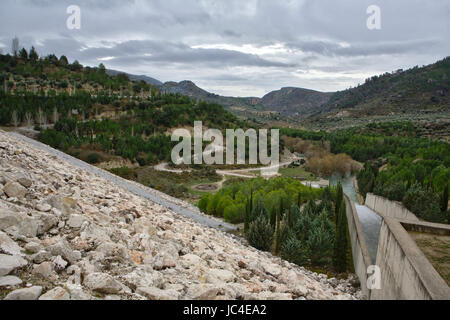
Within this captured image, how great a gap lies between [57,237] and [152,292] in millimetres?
1818

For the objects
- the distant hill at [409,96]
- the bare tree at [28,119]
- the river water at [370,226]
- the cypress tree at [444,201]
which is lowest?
the river water at [370,226]

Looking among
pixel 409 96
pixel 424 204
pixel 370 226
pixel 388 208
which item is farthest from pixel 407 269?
pixel 409 96

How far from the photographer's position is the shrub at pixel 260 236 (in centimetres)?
1609

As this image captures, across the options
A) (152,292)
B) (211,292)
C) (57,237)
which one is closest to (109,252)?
(57,237)

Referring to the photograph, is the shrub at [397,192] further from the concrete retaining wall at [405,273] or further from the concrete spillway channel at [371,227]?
the concrete retaining wall at [405,273]

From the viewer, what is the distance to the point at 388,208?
27312mm

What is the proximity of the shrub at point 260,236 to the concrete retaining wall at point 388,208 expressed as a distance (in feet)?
31.7

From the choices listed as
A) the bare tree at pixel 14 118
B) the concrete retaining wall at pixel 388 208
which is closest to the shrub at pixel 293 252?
the concrete retaining wall at pixel 388 208

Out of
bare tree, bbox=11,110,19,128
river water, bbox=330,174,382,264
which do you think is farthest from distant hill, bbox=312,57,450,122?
bare tree, bbox=11,110,19,128

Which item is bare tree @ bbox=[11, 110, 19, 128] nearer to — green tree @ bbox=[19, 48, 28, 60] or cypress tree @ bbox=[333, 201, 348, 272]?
green tree @ bbox=[19, 48, 28, 60]

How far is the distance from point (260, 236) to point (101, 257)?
12.5 meters

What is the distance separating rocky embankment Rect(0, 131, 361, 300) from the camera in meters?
3.73

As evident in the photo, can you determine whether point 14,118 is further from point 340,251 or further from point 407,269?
point 407,269

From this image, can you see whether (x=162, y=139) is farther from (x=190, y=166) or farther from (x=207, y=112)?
(x=207, y=112)
